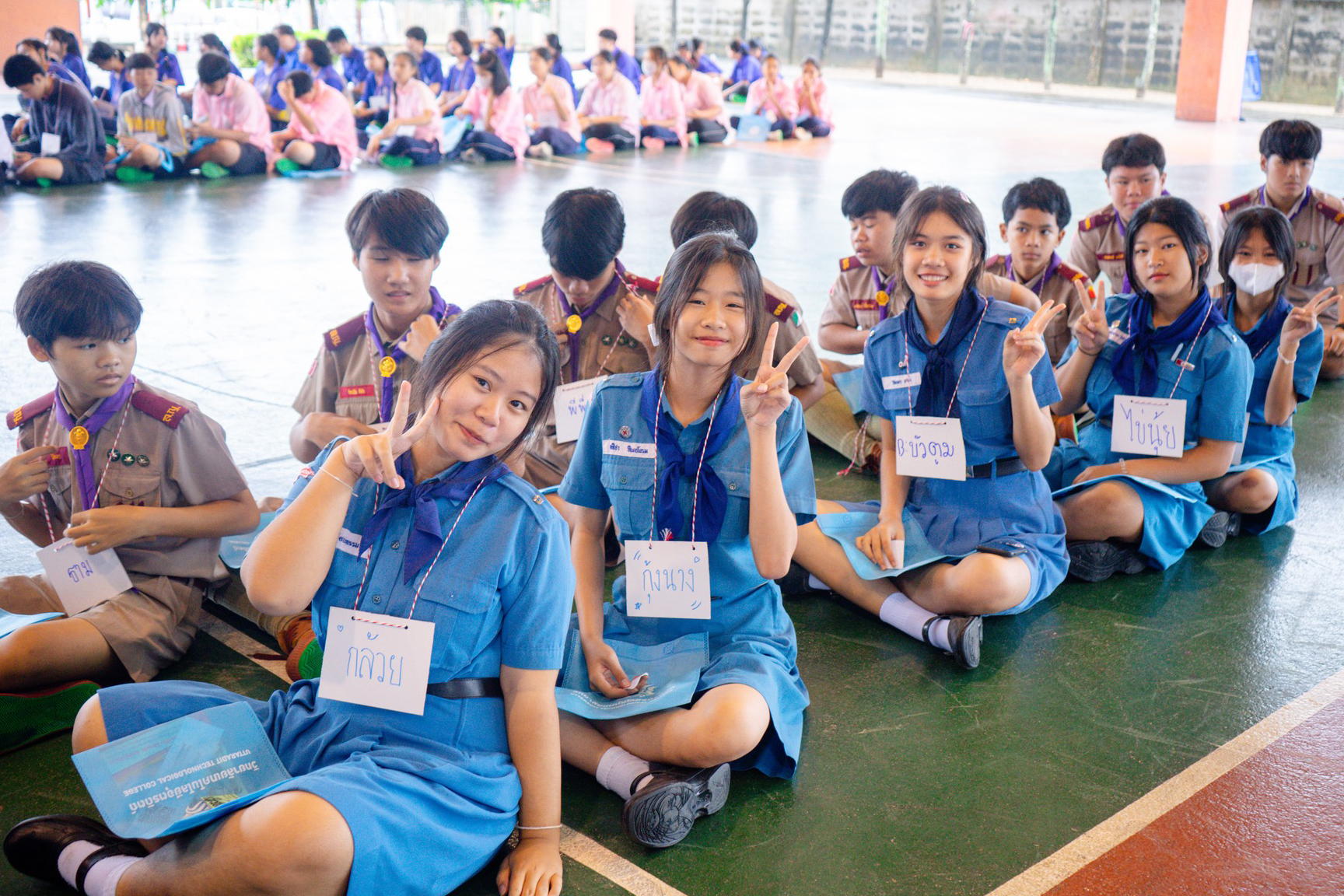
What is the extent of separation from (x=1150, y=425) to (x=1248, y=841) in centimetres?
129

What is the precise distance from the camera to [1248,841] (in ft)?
6.23

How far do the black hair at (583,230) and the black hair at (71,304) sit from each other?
0.98m

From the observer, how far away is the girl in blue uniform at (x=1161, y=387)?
287cm

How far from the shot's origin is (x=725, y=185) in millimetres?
9578

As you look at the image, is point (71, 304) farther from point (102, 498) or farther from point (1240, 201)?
point (1240, 201)

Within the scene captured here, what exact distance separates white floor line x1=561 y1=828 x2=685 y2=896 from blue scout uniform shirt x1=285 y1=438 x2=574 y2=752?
26 cm

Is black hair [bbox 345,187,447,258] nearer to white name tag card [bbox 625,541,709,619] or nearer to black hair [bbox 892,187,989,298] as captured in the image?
white name tag card [bbox 625,541,709,619]

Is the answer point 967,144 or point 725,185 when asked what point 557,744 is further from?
point 967,144

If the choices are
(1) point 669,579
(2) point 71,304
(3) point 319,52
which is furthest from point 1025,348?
(3) point 319,52

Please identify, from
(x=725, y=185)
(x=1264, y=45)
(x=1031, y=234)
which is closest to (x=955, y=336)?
(x=1031, y=234)

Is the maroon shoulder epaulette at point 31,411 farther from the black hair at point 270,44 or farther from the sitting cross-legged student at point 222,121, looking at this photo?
the black hair at point 270,44

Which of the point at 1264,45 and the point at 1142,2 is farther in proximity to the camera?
the point at 1142,2

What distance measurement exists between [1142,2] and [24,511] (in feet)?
67.9

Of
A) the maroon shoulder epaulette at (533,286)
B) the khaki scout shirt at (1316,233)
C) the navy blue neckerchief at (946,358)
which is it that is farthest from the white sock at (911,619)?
the khaki scout shirt at (1316,233)
